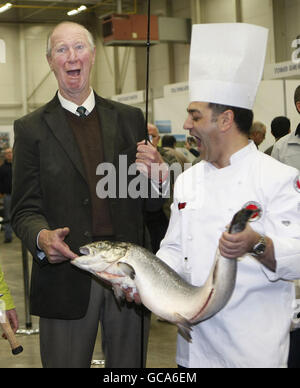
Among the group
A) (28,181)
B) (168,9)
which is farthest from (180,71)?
(28,181)

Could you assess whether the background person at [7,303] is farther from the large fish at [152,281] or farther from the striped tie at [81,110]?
the large fish at [152,281]

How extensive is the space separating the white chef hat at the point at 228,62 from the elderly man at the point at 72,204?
1.85ft

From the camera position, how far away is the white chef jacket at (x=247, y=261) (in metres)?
1.74

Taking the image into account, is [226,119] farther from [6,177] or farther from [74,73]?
[6,177]

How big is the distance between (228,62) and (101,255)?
1.95ft

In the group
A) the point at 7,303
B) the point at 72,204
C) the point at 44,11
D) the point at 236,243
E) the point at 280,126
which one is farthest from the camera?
the point at 44,11

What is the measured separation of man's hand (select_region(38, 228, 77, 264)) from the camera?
6.51ft

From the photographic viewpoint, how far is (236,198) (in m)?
1.80

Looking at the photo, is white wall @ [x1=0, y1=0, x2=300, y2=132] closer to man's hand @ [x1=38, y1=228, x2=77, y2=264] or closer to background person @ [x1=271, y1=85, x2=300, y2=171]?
background person @ [x1=271, y1=85, x2=300, y2=171]

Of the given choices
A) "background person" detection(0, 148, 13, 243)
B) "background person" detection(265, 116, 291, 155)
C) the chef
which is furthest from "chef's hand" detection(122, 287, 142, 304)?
"background person" detection(0, 148, 13, 243)

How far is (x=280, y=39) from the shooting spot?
1119cm

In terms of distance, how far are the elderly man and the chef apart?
45 centimetres

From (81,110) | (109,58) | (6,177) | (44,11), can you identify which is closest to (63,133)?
(81,110)
